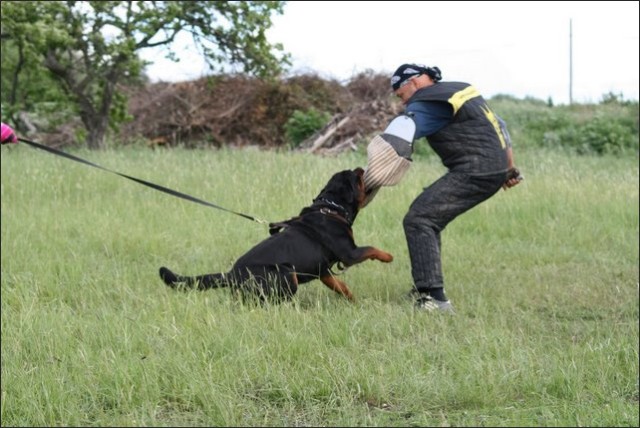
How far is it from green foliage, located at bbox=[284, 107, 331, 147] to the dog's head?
48.6 feet

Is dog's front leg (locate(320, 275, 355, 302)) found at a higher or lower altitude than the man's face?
lower

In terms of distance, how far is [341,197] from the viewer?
5906mm

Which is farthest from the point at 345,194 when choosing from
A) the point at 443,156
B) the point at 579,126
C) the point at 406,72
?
the point at 579,126

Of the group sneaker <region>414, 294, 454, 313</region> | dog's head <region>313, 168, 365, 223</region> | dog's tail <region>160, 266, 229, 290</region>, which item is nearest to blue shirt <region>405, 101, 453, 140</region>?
dog's head <region>313, 168, 365, 223</region>

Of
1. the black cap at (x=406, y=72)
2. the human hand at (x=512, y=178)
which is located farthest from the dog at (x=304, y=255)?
the human hand at (x=512, y=178)

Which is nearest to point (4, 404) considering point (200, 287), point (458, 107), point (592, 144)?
point (200, 287)

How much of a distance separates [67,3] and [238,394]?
15191 millimetres

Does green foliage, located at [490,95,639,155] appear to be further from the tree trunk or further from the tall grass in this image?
the tall grass

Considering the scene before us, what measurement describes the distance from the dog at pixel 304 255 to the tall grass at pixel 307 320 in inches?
6.9

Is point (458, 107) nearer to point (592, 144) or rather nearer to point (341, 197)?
point (341, 197)

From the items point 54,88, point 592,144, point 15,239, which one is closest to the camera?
point 15,239

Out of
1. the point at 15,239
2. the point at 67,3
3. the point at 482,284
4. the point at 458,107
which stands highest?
the point at 67,3

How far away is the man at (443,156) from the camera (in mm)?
5762

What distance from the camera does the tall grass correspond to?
372 cm
